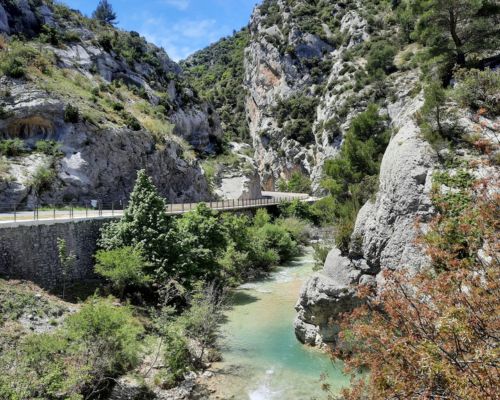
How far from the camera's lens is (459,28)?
2203 centimetres

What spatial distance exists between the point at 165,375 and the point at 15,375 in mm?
5619

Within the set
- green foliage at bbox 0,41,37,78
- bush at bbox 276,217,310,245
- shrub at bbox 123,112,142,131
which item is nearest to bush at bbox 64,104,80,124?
shrub at bbox 123,112,142,131

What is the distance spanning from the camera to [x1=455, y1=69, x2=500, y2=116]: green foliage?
14562 millimetres

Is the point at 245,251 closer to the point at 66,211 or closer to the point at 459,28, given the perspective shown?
the point at 66,211

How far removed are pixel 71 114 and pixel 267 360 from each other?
30117 millimetres

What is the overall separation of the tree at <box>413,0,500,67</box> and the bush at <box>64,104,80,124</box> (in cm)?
2991

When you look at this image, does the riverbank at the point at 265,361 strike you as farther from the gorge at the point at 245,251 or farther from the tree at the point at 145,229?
the tree at the point at 145,229

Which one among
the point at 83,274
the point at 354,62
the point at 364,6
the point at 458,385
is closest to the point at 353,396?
the point at 458,385

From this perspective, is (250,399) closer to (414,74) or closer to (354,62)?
(414,74)

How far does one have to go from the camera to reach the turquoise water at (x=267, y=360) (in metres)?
15.4

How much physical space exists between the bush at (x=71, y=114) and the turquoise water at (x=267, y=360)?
23.6 meters

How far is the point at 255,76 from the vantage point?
108 metres

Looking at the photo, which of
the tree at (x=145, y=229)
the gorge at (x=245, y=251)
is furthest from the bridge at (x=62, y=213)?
the tree at (x=145, y=229)

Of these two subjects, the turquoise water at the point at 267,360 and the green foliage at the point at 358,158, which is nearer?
A: the turquoise water at the point at 267,360
